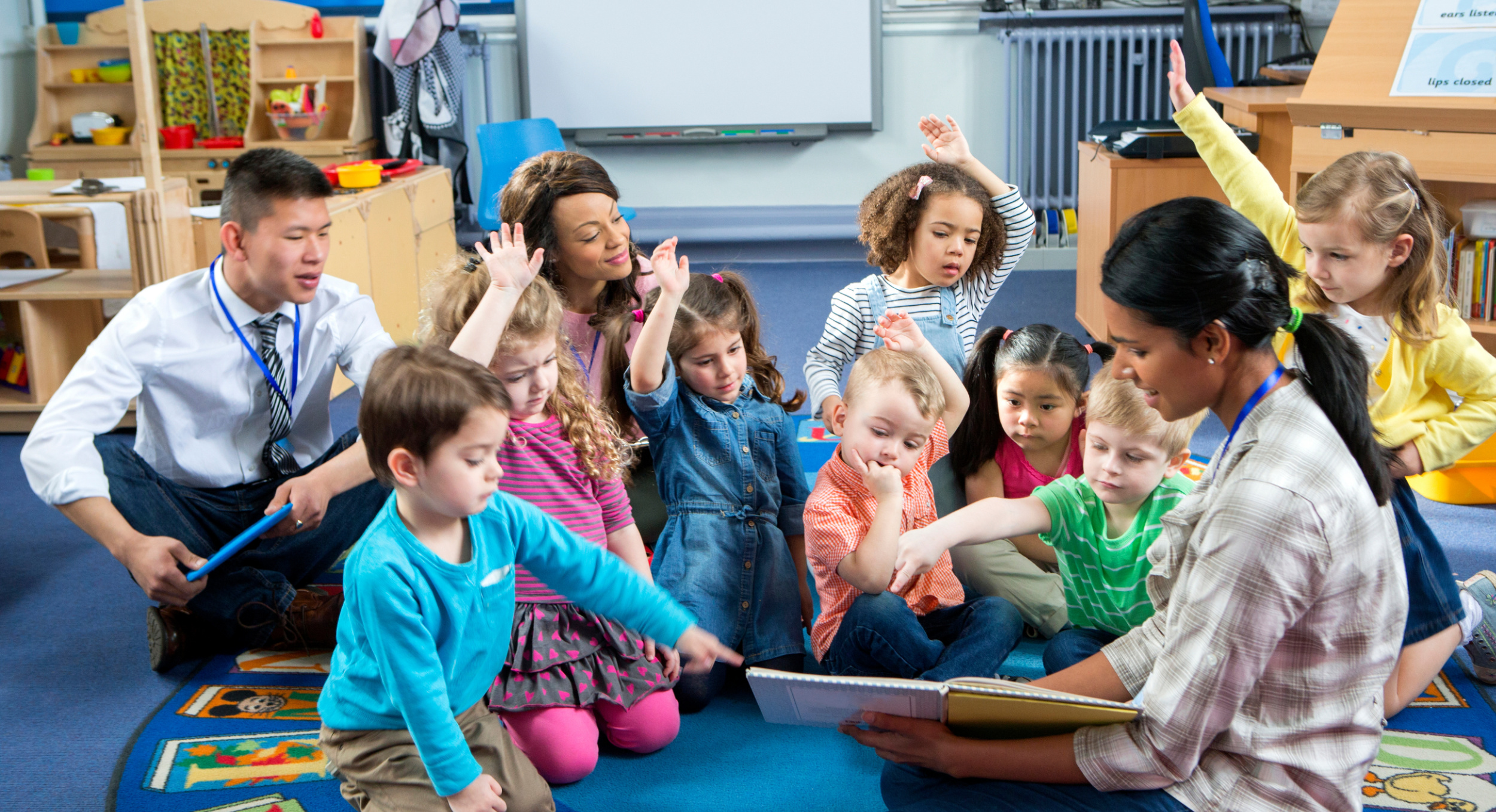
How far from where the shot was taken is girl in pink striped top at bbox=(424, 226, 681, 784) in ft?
5.46

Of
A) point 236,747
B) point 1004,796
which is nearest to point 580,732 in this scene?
point 236,747

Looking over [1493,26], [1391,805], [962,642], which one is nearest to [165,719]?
[962,642]

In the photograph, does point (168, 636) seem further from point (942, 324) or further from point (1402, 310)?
point (1402, 310)

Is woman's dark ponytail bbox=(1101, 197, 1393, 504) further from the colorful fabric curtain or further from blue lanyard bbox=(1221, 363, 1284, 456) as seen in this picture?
the colorful fabric curtain

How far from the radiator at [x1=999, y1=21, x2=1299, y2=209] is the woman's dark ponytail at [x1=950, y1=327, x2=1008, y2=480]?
11.1 ft

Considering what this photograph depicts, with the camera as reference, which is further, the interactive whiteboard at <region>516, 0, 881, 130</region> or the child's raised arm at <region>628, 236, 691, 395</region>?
the interactive whiteboard at <region>516, 0, 881, 130</region>

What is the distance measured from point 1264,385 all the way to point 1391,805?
0.79m

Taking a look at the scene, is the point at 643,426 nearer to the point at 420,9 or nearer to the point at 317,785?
the point at 317,785

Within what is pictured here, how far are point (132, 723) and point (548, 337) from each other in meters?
0.95

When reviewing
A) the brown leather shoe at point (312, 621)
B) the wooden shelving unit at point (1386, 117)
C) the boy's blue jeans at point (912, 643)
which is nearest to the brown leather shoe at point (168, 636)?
the brown leather shoe at point (312, 621)

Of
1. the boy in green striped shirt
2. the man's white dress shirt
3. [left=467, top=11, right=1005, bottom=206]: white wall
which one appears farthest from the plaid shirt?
[left=467, top=11, right=1005, bottom=206]: white wall

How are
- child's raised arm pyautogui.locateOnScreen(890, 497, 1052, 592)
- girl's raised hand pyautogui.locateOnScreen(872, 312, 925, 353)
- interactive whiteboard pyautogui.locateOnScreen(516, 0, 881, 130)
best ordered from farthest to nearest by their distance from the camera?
interactive whiteboard pyautogui.locateOnScreen(516, 0, 881, 130), girl's raised hand pyautogui.locateOnScreen(872, 312, 925, 353), child's raised arm pyautogui.locateOnScreen(890, 497, 1052, 592)

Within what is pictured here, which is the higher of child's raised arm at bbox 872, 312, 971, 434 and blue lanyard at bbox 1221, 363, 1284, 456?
blue lanyard at bbox 1221, 363, 1284, 456

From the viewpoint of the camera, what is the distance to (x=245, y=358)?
7.05 feet
